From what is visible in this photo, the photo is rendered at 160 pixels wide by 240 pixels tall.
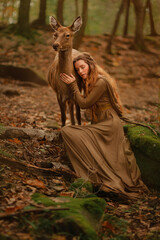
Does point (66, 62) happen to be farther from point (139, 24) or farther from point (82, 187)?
point (139, 24)

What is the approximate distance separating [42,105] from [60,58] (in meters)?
3.71

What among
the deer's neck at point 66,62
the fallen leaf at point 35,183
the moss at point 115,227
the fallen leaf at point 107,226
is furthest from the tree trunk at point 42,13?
the fallen leaf at point 107,226

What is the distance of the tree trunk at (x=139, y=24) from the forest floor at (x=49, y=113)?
543mm

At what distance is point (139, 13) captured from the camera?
559 inches

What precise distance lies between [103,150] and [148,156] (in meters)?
0.79

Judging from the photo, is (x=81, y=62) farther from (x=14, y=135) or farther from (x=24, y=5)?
(x=24, y=5)

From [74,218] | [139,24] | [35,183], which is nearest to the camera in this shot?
[74,218]

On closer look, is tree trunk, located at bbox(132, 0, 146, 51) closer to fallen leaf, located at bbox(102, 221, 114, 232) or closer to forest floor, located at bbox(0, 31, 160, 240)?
forest floor, located at bbox(0, 31, 160, 240)

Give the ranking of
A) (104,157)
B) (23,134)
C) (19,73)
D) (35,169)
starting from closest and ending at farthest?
1. (35,169)
2. (104,157)
3. (23,134)
4. (19,73)

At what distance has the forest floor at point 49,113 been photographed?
3.12m

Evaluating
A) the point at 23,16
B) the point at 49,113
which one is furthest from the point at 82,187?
the point at 23,16

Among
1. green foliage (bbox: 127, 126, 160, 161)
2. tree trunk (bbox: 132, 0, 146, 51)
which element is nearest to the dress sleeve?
green foliage (bbox: 127, 126, 160, 161)

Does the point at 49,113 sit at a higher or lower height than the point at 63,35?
lower

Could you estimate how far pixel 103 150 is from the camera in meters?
4.06
